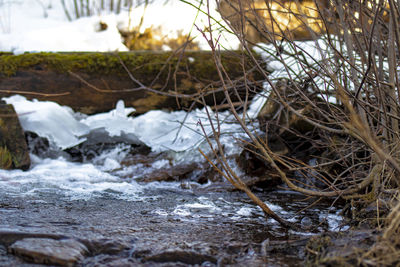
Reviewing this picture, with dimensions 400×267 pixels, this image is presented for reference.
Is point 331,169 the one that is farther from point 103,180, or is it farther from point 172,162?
point 103,180

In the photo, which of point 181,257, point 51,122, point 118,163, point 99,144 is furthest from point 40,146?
point 181,257

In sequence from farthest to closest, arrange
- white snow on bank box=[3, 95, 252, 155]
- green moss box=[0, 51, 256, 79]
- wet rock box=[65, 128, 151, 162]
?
green moss box=[0, 51, 256, 79]
wet rock box=[65, 128, 151, 162]
white snow on bank box=[3, 95, 252, 155]

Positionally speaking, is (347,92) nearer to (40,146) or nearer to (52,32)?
(40,146)

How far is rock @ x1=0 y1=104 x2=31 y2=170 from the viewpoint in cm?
380

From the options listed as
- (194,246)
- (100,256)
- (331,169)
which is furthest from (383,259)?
(331,169)

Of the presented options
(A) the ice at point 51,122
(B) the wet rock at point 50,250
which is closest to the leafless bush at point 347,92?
(B) the wet rock at point 50,250

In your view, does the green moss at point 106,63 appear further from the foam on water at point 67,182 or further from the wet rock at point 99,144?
the foam on water at point 67,182

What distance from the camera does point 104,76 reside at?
4.88m

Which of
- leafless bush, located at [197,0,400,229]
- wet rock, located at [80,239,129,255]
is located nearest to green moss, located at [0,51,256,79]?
leafless bush, located at [197,0,400,229]

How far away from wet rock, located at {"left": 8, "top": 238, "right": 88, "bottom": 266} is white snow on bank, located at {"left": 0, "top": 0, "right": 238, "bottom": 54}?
398cm

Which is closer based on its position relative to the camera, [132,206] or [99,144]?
[132,206]

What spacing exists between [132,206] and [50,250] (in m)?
1.07

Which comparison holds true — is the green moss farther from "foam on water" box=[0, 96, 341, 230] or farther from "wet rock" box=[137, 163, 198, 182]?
"wet rock" box=[137, 163, 198, 182]

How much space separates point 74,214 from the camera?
230 cm
